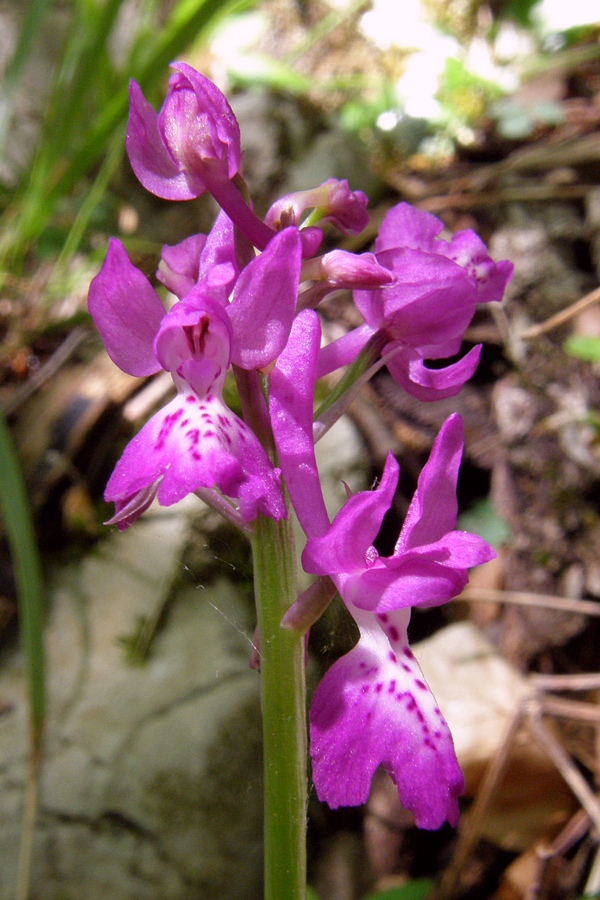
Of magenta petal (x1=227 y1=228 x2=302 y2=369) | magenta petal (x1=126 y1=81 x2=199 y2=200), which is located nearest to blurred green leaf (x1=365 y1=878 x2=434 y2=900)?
magenta petal (x1=227 y1=228 x2=302 y2=369)

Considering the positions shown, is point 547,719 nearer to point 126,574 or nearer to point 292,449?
point 126,574

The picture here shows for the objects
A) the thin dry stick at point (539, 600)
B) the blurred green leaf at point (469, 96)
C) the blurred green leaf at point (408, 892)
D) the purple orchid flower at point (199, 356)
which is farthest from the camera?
the blurred green leaf at point (469, 96)

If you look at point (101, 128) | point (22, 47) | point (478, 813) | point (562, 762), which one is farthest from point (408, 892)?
point (22, 47)

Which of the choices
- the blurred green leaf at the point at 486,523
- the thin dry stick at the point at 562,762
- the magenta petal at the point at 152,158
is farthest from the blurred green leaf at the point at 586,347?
the magenta petal at the point at 152,158

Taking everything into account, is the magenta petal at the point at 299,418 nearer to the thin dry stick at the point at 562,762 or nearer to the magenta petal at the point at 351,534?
the magenta petal at the point at 351,534

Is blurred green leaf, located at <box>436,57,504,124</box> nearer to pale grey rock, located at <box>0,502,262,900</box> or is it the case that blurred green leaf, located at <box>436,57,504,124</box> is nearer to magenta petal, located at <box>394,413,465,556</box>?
pale grey rock, located at <box>0,502,262,900</box>

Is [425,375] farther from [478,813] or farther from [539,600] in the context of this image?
[539,600]
